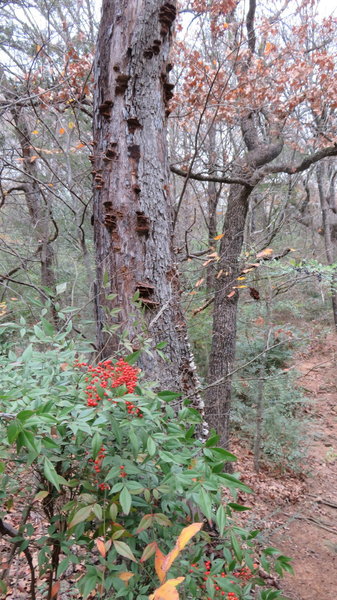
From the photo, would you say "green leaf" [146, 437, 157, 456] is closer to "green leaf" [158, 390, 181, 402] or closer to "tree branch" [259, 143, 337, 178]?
"green leaf" [158, 390, 181, 402]

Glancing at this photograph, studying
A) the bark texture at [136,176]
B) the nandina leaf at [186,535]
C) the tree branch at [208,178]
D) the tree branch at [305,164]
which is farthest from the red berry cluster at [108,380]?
the tree branch at [305,164]

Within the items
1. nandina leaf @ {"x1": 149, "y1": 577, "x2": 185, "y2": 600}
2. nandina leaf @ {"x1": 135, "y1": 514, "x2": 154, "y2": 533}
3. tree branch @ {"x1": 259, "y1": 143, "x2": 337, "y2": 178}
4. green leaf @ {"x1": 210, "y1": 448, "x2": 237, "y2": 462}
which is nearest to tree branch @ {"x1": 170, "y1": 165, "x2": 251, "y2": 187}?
tree branch @ {"x1": 259, "y1": 143, "x2": 337, "y2": 178}

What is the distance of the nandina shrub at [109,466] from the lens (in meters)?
0.95

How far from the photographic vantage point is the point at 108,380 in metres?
1.15

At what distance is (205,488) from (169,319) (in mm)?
1183

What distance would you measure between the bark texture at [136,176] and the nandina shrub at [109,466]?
77cm

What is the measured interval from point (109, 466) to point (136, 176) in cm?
153

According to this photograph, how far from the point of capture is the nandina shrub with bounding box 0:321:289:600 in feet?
3.13

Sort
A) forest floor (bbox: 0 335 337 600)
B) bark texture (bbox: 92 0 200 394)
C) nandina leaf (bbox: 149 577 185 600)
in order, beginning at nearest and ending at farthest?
nandina leaf (bbox: 149 577 185 600)
bark texture (bbox: 92 0 200 394)
forest floor (bbox: 0 335 337 600)

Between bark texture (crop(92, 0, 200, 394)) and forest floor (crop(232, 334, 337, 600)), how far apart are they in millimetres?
2419

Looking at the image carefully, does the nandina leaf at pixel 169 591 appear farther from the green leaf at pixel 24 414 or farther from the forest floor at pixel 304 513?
the forest floor at pixel 304 513

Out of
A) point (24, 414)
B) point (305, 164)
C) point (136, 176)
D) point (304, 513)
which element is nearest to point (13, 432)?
point (24, 414)

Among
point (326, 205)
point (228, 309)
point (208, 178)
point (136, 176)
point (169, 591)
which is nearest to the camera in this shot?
point (169, 591)

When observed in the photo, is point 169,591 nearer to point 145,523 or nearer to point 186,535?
point 186,535
